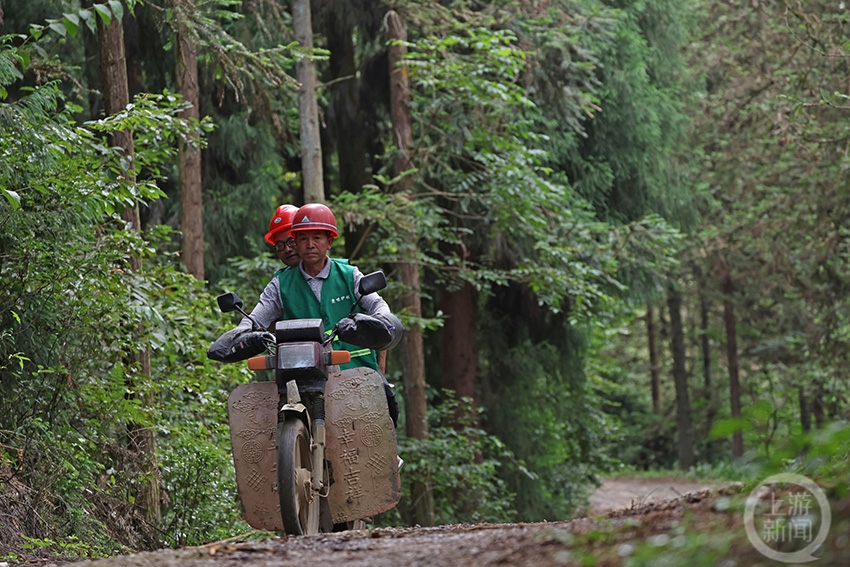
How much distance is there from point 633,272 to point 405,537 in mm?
15497

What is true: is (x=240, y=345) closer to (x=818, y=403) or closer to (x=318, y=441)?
(x=318, y=441)

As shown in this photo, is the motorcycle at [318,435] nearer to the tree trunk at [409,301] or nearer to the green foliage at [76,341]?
the green foliage at [76,341]

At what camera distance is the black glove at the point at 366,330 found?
6.79 meters

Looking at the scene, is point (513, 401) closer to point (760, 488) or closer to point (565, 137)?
point (565, 137)

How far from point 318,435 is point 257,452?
1.45 feet

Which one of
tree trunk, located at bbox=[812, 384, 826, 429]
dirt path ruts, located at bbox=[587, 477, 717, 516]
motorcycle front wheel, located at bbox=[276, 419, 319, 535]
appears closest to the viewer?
motorcycle front wheel, located at bbox=[276, 419, 319, 535]

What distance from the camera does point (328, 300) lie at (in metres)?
7.47

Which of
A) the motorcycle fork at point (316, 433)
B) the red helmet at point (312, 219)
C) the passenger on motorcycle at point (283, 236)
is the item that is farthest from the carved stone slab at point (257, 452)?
the passenger on motorcycle at point (283, 236)

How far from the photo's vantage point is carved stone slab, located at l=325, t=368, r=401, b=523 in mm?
7051

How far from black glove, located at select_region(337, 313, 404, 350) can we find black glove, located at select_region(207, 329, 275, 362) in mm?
425

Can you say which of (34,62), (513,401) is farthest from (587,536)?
(513,401)

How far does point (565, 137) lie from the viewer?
20.0 meters

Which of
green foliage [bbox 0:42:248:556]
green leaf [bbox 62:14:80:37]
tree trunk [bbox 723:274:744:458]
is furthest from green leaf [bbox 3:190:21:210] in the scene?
tree trunk [bbox 723:274:744:458]

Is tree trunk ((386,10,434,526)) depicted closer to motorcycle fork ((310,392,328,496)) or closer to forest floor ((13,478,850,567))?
motorcycle fork ((310,392,328,496))
